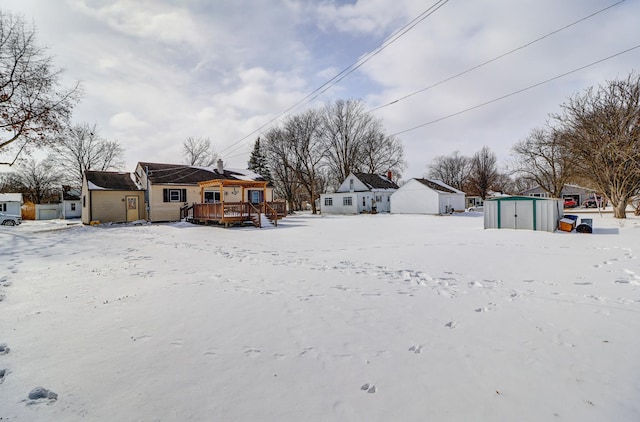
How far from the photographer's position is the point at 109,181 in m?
24.6

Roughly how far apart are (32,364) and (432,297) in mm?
4938

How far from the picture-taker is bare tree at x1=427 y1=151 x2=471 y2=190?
64.6m

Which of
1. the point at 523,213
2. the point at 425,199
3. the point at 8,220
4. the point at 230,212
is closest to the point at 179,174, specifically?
the point at 230,212

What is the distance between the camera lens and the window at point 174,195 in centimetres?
2415

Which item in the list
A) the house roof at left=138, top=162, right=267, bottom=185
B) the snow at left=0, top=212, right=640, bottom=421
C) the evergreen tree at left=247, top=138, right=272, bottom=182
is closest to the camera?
the snow at left=0, top=212, right=640, bottom=421

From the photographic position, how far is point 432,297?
15.9 ft

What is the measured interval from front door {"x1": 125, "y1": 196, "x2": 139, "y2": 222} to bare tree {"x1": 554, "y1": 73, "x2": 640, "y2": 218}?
1283 inches

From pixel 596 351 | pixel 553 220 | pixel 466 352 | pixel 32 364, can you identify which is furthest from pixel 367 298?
pixel 553 220

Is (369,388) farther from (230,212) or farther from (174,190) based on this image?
(174,190)

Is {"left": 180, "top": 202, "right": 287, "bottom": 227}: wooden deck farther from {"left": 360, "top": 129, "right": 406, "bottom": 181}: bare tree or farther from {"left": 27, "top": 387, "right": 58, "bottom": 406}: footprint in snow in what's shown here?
{"left": 360, "top": 129, "right": 406, "bottom": 181}: bare tree

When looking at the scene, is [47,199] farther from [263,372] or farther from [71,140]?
[263,372]

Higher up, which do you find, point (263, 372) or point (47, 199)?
point (47, 199)

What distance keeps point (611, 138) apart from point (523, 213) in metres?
10.6

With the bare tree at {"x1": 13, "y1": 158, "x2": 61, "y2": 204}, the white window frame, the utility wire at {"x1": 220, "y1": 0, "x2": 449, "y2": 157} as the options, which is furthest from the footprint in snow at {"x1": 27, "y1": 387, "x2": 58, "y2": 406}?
the bare tree at {"x1": 13, "y1": 158, "x2": 61, "y2": 204}
